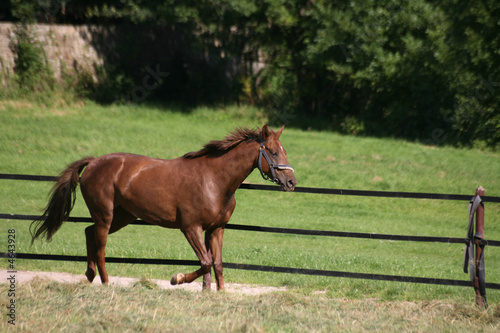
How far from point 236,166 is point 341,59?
1597 centimetres

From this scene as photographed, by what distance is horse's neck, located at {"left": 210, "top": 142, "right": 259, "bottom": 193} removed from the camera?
6582 mm

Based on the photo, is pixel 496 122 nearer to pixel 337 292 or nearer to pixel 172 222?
pixel 337 292

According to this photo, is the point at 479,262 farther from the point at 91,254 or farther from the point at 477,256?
the point at 91,254

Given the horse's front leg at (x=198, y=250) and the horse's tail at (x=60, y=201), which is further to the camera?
the horse's tail at (x=60, y=201)

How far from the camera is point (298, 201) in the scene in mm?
15094

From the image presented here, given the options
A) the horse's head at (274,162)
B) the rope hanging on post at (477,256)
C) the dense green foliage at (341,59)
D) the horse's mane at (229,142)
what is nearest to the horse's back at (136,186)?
the horse's mane at (229,142)

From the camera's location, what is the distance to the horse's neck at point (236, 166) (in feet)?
21.6

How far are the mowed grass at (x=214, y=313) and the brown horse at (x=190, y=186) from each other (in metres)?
0.57

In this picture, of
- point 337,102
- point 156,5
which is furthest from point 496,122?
point 156,5

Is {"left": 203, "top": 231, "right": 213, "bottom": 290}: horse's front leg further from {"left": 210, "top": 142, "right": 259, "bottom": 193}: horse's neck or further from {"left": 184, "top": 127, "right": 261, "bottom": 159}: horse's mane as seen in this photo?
{"left": 184, "top": 127, "right": 261, "bottom": 159}: horse's mane

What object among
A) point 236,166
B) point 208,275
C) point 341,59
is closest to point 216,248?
point 208,275

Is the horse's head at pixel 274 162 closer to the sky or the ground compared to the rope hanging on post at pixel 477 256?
closer to the sky

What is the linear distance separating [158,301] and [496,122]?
1610 centimetres

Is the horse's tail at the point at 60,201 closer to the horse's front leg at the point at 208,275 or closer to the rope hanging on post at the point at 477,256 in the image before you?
the horse's front leg at the point at 208,275
